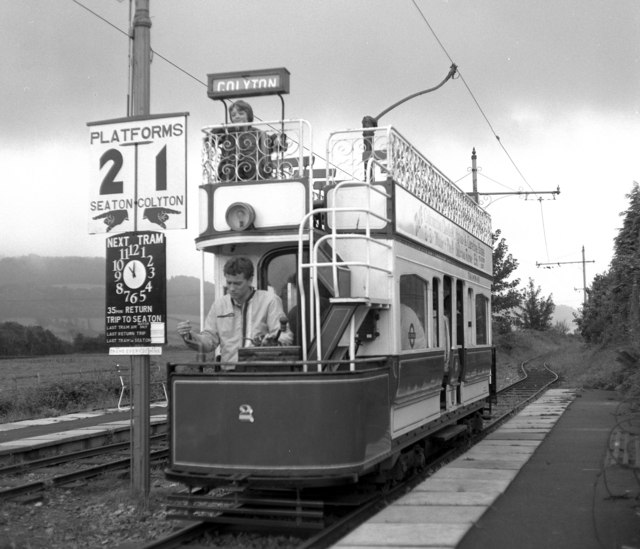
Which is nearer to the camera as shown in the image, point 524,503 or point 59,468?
point 524,503

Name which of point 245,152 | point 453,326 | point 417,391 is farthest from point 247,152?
point 453,326

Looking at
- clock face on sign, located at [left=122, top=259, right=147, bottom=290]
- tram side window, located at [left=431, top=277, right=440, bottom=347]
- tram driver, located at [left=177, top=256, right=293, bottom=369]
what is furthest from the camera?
tram side window, located at [left=431, top=277, right=440, bottom=347]

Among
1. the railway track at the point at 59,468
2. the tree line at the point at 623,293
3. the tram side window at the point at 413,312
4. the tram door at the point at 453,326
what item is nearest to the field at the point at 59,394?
the railway track at the point at 59,468

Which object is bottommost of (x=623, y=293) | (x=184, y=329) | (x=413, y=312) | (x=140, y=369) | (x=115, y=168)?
(x=140, y=369)

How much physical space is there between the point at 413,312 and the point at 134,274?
3.02 meters

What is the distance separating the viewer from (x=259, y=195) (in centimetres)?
837

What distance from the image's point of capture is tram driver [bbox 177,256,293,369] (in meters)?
7.79

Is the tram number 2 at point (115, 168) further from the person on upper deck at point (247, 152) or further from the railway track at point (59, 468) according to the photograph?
the railway track at point (59, 468)

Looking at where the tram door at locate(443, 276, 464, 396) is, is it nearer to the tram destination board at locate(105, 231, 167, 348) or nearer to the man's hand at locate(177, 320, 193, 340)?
the tram destination board at locate(105, 231, 167, 348)

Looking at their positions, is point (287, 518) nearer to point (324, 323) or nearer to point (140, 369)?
point (324, 323)

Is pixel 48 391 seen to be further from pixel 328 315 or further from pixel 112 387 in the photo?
pixel 328 315

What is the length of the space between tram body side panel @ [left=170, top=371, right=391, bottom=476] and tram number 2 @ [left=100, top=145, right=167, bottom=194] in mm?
2557

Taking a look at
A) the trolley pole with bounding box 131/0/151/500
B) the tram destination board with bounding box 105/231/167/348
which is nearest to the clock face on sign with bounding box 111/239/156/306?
the tram destination board with bounding box 105/231/167/348

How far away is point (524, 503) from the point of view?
861 cm
